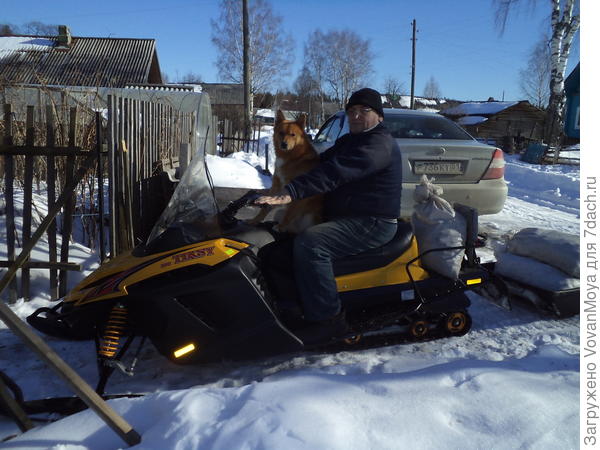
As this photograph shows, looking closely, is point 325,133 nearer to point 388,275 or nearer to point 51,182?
point 51,182

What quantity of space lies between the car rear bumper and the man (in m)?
2.76

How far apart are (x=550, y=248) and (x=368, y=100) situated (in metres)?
2.24

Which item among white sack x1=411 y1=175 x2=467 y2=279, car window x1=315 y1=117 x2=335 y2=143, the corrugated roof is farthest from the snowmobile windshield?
the corrugated roof

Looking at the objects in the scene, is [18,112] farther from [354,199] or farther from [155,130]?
[354,199]

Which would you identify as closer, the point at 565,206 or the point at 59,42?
the point at 565,206

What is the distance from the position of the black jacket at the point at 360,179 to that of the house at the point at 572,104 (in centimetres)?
2626

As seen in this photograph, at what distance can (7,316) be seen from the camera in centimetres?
179

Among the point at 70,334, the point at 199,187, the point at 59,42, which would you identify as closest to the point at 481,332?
the point at 199,187

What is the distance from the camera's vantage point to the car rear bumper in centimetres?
547

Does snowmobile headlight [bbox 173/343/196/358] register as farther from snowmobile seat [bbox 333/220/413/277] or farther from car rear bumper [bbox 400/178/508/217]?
car rear bumper [bbox 400/178/508/217]

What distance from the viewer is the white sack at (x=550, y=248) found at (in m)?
3.57

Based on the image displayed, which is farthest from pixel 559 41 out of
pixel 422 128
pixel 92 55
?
pixel 92 55

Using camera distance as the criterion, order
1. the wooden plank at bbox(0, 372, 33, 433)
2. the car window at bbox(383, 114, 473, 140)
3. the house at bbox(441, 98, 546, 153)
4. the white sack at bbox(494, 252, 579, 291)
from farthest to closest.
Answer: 1. the house at bbox(441, 98, 546, 153)
2. the car window at bbox(383, 114, 473, 140)
3. the white sack at bbox(494, 252, 579, 291)
4. the wooden plank at bbox(0, 372, 33, 433)

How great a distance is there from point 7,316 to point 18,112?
6632 millimetres
